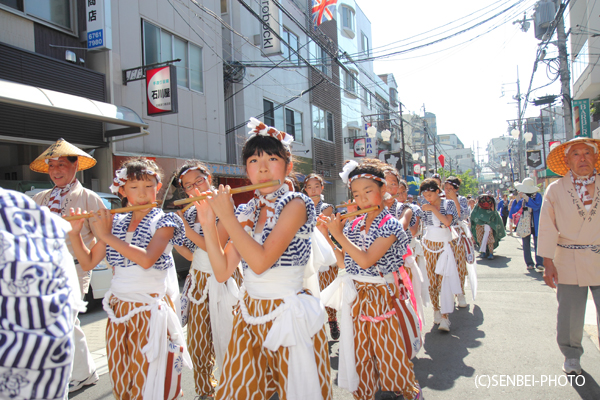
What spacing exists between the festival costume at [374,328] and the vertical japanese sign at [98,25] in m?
8.82

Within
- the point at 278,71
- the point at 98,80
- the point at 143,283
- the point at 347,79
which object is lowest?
the point at 143,283

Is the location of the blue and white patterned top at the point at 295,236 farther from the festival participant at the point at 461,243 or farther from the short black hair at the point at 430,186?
the festival participant at the point at 461,243

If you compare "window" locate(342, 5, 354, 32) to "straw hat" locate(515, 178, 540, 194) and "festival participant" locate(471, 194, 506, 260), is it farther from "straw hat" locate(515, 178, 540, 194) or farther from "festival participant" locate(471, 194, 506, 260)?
"straw hat" locate(515, 178, 540, 194)

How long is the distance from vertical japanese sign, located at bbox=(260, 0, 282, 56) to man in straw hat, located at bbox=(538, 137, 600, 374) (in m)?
12.0

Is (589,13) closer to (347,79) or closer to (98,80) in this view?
(347,79)

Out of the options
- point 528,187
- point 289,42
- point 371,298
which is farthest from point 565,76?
point 289,42

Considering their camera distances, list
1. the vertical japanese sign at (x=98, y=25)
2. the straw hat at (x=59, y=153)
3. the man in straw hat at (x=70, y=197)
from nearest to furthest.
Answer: the man in straw hat at (x=70, y=197), the straw hat at (x=59, y=153), the vertical japanese sign at (x=98, y=25)

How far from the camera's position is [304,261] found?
2184 millimetres

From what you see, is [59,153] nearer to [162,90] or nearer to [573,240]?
[573,240]

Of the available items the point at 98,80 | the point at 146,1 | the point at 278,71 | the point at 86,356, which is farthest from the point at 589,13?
the point at 86,356

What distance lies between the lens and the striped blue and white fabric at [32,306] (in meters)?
1.18

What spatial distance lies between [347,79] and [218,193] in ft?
80.6

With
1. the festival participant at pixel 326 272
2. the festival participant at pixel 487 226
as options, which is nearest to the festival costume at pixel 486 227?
the festival participant at pixel 487 226

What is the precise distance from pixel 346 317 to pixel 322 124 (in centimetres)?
1953
